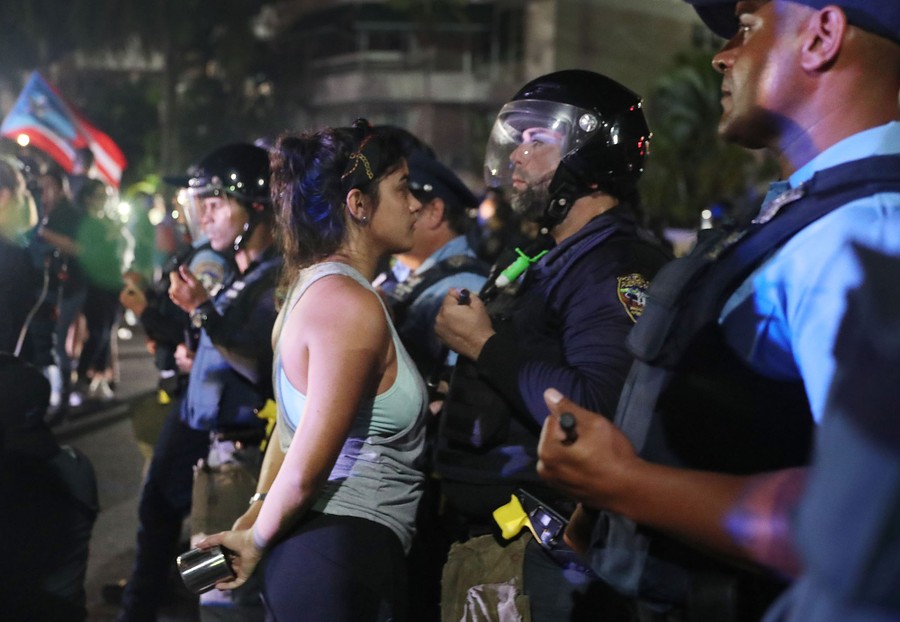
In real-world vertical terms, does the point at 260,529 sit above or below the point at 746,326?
below

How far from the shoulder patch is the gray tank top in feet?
1.98

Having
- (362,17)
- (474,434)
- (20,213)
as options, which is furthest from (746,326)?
(362,17)

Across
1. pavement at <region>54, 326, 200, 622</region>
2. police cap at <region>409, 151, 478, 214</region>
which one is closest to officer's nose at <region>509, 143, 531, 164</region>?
police cap at <region>409, 151, 478, 214</region>

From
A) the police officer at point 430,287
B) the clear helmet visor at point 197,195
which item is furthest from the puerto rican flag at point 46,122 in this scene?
the police officer at point 430,287

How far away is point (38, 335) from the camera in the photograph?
7.46 m

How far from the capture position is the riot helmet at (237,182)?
14.6 feet

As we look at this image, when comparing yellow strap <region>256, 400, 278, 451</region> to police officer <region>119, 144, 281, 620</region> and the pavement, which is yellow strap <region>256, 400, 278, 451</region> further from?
the pavement

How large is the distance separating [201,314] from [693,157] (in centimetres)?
3037

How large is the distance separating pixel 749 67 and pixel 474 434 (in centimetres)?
131

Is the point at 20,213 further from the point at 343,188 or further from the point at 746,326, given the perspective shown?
the point at 746,326

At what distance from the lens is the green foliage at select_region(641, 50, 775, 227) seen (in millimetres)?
31306

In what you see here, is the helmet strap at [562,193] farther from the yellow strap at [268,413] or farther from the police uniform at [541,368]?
the yellow strap at [268,413]

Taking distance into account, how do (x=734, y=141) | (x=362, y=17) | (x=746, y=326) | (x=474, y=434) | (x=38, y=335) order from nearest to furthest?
1. (x=746, y=326)
2. (x=734, y=141)
3. (x=474, y=434)
4. (x=38, y=335)
5. (x=362, y=17)

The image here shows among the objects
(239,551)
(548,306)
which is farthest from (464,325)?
(239,551)
